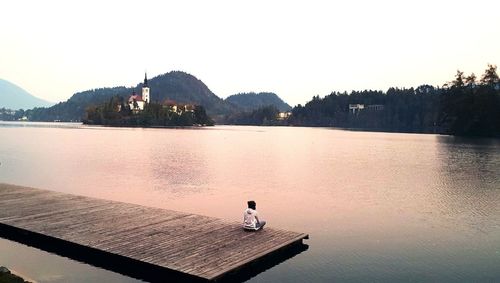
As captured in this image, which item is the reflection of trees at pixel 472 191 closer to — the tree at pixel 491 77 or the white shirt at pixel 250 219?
the white shirt at pixel 250 219

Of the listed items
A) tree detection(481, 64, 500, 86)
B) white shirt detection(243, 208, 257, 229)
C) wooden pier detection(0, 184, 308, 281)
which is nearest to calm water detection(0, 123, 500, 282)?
wooden pier detection(0, 184, 308, 281)

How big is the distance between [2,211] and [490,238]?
93.1ft

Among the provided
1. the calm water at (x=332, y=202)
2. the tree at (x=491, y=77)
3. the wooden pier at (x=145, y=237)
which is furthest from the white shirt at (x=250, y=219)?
the tree at (x=491, y=77)

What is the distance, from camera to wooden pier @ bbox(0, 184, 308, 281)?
659 inches

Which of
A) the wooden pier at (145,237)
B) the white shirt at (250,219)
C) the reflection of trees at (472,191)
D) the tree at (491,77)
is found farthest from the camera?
the tree at (491,77)

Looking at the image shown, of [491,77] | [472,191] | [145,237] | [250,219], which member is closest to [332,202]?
[250,219]

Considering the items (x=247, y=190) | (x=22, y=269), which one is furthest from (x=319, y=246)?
(x=247, y=190)

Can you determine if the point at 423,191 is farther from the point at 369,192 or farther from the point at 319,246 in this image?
the point at 319,246

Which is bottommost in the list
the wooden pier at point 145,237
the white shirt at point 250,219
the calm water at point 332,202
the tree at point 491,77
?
the calm water at point 332,202

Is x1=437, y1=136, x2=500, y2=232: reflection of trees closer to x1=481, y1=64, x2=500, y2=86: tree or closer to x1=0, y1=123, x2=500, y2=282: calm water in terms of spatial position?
x1=0, y1=123, x2=500, y2=282: calm water

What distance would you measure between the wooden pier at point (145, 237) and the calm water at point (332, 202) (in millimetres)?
915

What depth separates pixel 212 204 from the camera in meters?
32.8

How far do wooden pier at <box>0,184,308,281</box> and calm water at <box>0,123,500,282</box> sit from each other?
0.91 m

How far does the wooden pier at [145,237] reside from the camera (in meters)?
16.7
